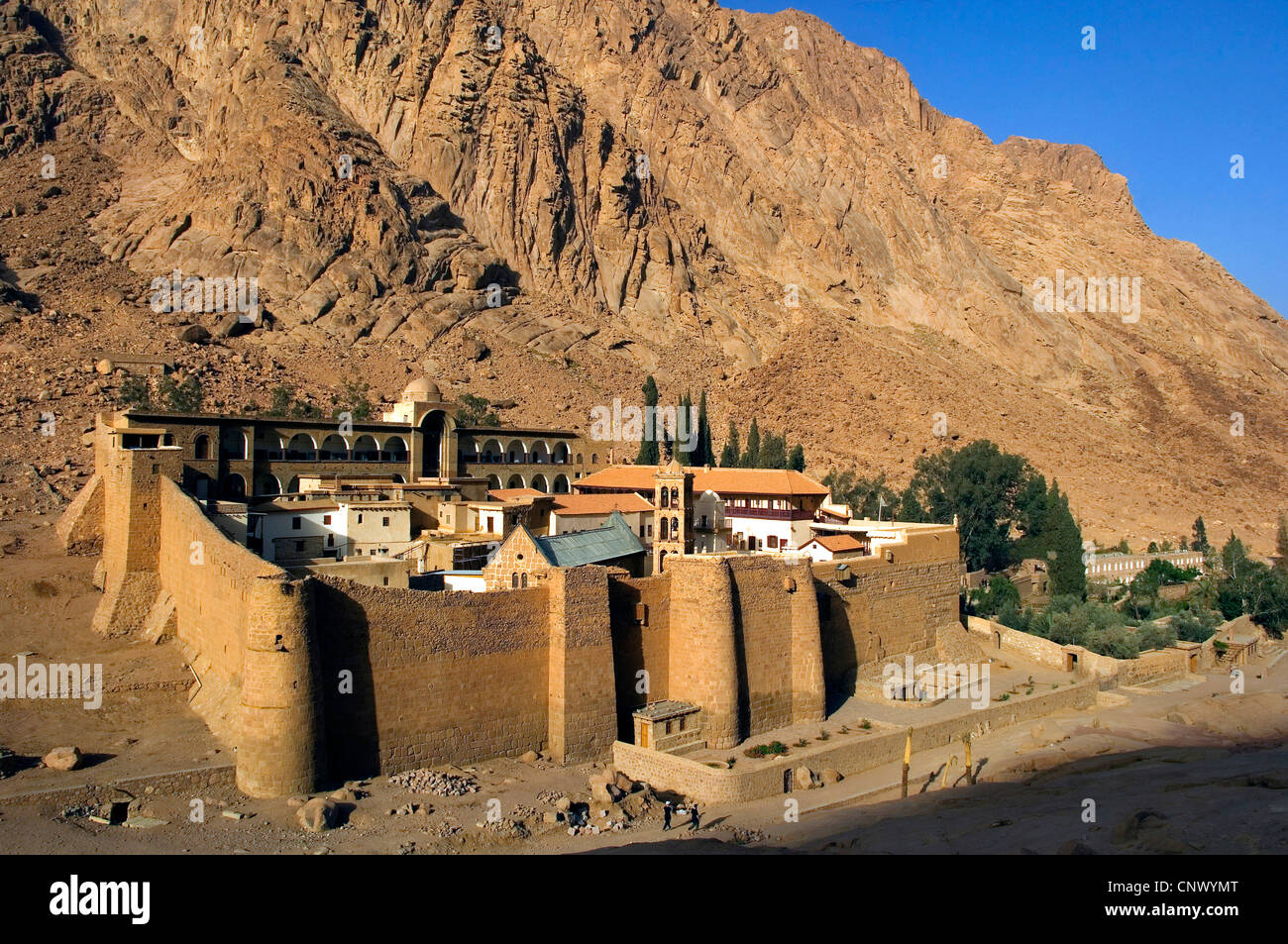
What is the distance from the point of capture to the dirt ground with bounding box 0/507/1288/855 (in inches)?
534

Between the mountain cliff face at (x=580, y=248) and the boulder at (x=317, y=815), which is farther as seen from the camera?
the mountain cliff face at (x=580, y=248)

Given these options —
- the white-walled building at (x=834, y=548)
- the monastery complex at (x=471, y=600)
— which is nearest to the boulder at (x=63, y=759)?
the monastery complex at (x=471, y=600)

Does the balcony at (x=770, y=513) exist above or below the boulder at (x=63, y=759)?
above

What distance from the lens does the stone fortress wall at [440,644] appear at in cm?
1505

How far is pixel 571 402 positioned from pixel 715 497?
23.9 m

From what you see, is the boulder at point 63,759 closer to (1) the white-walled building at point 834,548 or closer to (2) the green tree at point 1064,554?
(1) the white-walled building at point 834,548

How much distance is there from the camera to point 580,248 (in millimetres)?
64438

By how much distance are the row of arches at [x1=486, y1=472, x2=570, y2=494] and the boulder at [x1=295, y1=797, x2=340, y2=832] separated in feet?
70.6

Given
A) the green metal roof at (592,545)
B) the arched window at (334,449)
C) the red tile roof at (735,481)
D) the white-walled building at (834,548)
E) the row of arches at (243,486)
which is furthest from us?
the arched window at (334,449)

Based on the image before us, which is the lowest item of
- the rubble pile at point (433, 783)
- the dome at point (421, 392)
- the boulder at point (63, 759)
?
the rubble pile at point (433, 783)

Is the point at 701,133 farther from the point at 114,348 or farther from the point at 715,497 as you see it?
the point at 715,497

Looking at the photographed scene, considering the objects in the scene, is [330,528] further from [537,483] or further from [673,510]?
[537,483]

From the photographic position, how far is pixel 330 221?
178 ft

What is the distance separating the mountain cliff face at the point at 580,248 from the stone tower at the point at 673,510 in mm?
24486
